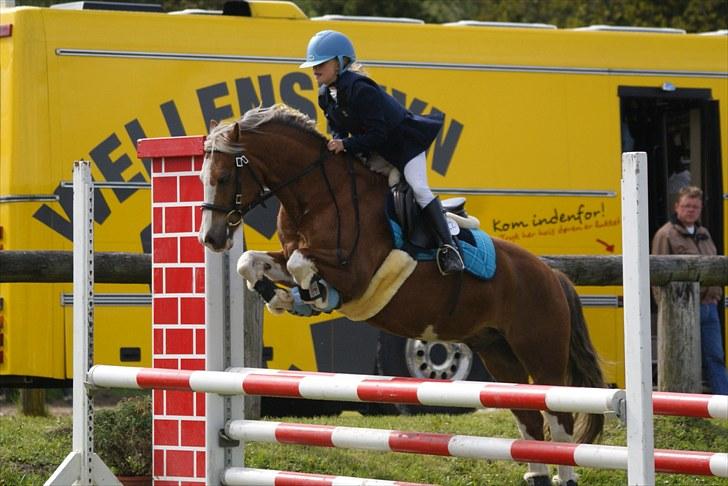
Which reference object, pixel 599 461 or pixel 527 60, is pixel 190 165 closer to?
pixel 599 461

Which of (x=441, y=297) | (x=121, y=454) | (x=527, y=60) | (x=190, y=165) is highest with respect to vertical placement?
(x=527, y=60)

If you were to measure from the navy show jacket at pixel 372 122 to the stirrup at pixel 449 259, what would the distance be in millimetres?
453

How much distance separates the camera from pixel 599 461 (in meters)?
4.92

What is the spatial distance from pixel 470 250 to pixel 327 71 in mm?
1166

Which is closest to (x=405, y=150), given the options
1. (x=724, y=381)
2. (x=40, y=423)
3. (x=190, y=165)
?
(x=190, y=165)

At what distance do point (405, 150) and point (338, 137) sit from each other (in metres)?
0.33

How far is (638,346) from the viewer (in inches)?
185

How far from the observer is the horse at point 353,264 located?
6375 millimetres

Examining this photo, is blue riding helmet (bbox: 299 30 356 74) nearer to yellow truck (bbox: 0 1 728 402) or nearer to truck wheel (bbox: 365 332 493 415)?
yellow truck (bbox: 0 1 728 402)

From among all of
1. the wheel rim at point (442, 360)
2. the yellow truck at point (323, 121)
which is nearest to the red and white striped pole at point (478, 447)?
the yellow truck at point (323, 121)

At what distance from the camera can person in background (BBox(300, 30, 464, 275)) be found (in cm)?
664

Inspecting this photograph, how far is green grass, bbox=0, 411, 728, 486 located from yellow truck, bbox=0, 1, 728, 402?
1.86 m

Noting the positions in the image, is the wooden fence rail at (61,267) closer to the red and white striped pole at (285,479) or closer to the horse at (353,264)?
the horse at (353,264)

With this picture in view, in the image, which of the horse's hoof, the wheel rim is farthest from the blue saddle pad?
the wheel rim
